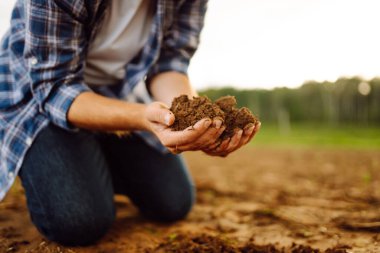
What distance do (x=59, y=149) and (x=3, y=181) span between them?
0.42 metres

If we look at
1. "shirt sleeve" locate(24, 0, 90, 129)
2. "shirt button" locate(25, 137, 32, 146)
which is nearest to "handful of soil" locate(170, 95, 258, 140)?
"shirt sleeve" locate(24, 0, 90, 129)

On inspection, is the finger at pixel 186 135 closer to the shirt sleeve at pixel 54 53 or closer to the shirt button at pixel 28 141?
the shirt sleeve at pixel 54 53

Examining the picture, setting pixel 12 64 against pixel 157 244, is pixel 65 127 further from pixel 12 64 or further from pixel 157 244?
pixel 157 244

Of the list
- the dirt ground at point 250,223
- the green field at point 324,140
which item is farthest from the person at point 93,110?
the green field at point 324,140

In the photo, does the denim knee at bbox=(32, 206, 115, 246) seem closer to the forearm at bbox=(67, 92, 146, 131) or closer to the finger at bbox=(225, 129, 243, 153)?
the forearm at bbox=(67, 92, 146, 131)

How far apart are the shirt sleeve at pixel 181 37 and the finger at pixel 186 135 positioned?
1005 mm

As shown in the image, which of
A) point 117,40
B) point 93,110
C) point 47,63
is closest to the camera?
point 93,110

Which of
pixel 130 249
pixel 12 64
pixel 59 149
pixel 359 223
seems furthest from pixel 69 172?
pixel 359 223

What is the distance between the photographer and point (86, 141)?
2436 millimetres

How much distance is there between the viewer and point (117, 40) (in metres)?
2.47

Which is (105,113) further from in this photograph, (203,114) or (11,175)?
(11,175)

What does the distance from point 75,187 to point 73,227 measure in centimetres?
24

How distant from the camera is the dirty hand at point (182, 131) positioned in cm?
166

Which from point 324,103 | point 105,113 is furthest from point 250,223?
point 324,103
